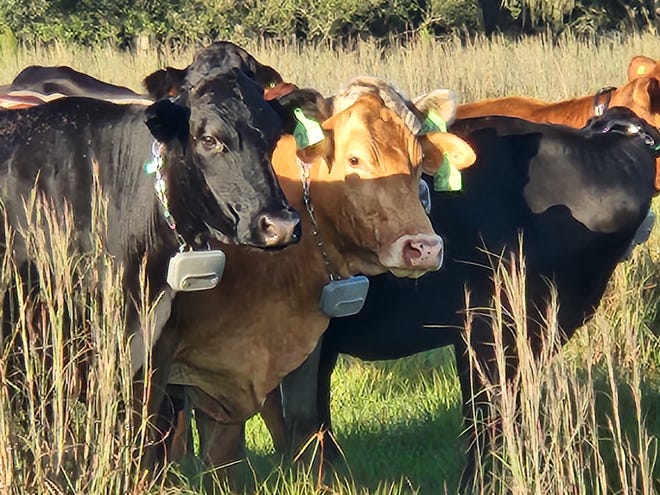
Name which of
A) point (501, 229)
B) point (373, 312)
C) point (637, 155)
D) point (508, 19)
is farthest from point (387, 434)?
point (508, 19)

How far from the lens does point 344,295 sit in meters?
3.98

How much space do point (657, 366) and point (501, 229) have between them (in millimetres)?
1428

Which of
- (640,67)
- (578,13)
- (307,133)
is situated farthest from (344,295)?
(578,13)

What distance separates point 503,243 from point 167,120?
4.94 ft

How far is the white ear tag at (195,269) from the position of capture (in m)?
3.59

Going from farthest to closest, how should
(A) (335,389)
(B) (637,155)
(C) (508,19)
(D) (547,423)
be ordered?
(C) (508,19)
(A) (335,389)
(B) (637,155)
(D) (547,423)

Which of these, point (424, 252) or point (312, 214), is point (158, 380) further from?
point (424, 252)

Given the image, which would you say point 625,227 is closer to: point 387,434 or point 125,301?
point 387,434

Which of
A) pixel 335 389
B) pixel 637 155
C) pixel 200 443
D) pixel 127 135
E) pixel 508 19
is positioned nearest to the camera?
pixel 127 135

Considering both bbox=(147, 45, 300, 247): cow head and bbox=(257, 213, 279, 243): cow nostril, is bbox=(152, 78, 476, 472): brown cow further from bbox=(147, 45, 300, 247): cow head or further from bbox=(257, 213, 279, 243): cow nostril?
bbox=(257, 213, 279, 243): cow nostril

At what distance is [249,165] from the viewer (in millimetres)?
3531

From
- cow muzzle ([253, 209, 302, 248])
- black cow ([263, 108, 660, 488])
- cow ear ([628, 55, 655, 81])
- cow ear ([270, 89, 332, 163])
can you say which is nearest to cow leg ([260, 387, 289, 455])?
black cow ([263, 108, 660, 488])

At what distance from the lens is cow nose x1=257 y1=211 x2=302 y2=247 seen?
3398 millimetres

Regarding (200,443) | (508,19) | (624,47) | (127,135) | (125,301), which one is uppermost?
(127,135)
